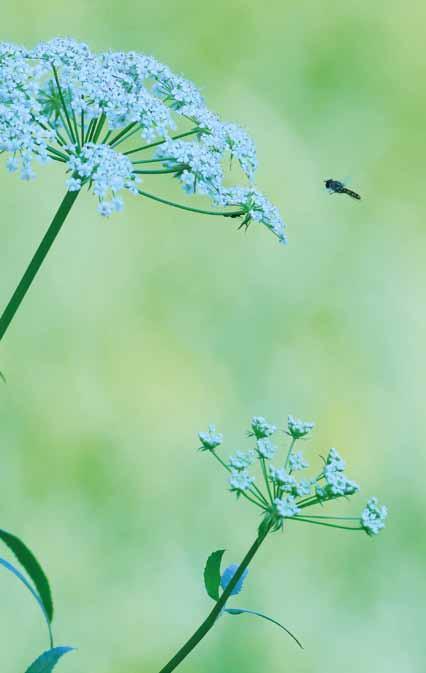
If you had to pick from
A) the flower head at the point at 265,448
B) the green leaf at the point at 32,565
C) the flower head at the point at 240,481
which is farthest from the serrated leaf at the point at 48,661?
the flower head at the point at 265,448

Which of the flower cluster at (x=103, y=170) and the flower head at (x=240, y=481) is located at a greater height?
the flower cluster at (x=103, y=170)

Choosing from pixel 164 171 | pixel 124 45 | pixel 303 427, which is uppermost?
pixel 124 45

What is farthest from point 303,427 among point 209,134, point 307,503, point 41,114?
point 41,114

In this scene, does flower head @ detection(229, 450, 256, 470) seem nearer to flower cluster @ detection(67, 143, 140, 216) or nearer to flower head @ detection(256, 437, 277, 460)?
flower head @ detection(256, 437, 277, 460)

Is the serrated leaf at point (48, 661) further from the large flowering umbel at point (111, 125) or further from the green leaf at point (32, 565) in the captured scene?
the large flowering umbel at point (111, 125)

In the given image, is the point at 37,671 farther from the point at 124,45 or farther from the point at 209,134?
the point at 124,45
